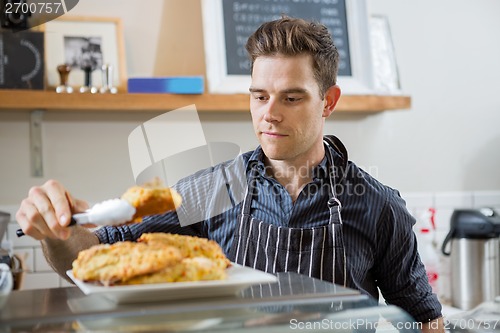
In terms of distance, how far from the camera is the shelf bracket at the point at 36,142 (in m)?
2.57

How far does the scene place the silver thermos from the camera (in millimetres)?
2900

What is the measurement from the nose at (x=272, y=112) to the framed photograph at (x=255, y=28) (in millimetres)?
913

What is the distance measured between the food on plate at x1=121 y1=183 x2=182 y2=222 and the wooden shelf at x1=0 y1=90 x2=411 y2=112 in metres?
1.54

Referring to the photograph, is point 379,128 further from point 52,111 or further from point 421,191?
point 52,111

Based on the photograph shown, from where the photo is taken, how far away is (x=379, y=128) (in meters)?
3.13

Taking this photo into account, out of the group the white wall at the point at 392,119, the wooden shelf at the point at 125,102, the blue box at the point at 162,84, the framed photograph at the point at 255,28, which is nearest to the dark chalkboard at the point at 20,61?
the wooden shelf at the point at 125,102

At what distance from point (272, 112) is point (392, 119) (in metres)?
1.51

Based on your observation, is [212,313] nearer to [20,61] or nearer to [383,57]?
[20,61]

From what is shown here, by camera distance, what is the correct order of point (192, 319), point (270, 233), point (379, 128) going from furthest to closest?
point (379, 128)
point (270, 233)
point (192, 319)

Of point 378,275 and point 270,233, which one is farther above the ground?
point 270,233

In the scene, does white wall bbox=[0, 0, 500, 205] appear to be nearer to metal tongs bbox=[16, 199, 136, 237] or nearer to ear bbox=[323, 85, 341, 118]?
ear bbox=[323, 85, 341, 118]

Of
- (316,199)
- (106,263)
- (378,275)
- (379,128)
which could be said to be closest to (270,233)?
(316,199)

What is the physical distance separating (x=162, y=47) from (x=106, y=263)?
1916 mm

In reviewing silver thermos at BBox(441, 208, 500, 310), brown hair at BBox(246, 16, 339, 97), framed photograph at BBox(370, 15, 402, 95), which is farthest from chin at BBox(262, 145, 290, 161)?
silver thermos at BBox(441, 208, 500, 310)
